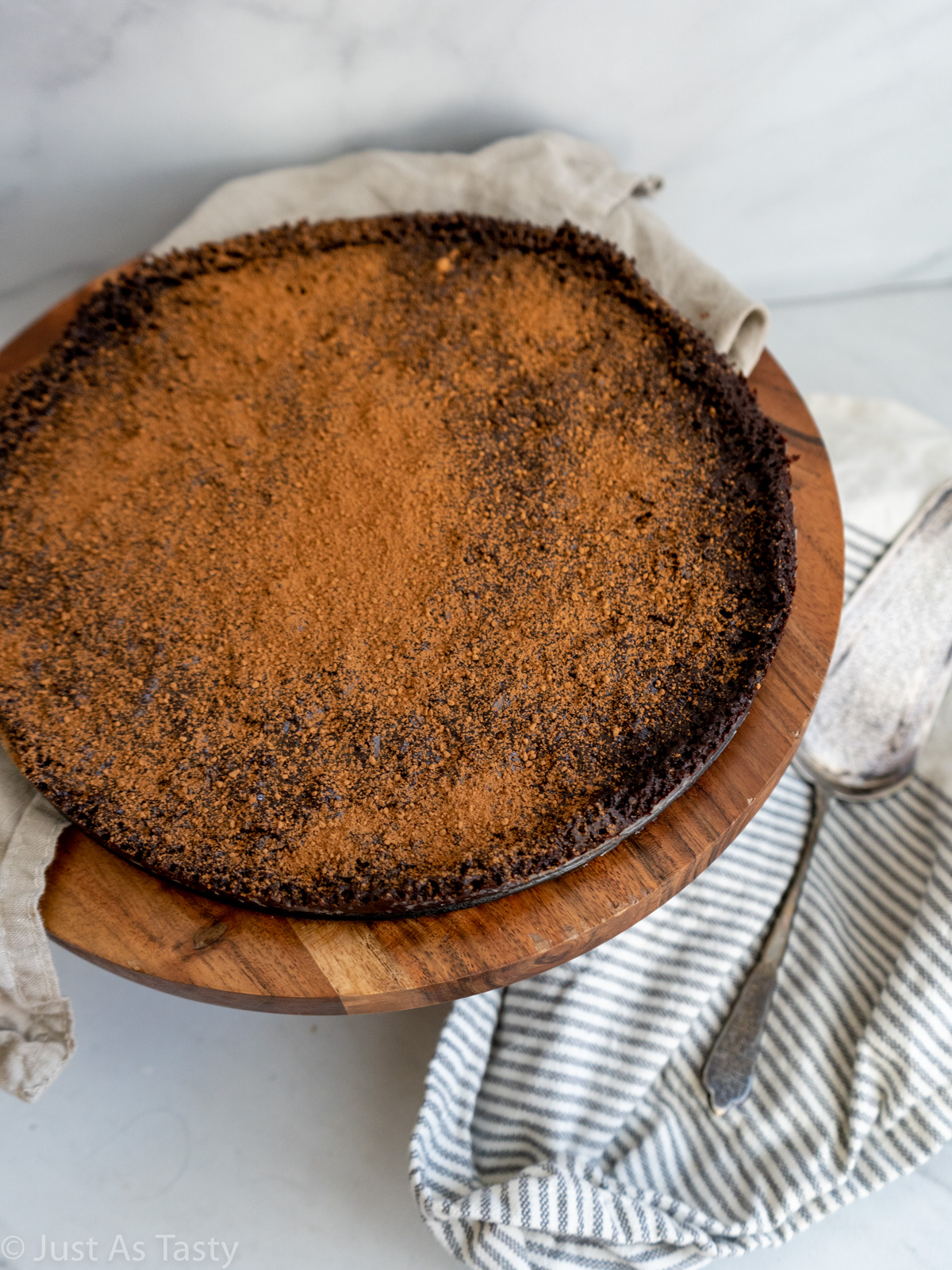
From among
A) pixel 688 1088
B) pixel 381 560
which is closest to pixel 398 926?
pixel 381 560

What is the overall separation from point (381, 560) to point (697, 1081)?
594mm

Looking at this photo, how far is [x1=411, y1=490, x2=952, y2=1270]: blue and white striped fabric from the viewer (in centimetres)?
83

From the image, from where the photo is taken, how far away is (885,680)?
3.58 feet

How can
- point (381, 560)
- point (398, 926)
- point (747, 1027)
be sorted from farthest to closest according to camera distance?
1. point (747, 1027)
2. point (381, 560)
3. point (398, 926)

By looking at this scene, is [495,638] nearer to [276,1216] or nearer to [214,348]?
[214,348]

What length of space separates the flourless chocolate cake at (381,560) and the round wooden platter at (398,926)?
32 millimetres

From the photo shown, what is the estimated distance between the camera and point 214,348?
3.20 ft

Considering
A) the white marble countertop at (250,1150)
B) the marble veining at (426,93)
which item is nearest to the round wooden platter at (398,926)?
the white marble countertop at (250,1150)

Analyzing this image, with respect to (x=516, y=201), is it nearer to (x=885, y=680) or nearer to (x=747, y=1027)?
(x=885, y=680)

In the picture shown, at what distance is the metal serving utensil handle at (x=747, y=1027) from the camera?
919 millimetres

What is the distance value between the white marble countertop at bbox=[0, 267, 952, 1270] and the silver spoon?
1.22ft

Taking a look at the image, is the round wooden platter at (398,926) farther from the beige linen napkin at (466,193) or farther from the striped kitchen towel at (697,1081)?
the beige linen napkin at (466,193)

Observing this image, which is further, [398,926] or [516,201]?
[516,201]

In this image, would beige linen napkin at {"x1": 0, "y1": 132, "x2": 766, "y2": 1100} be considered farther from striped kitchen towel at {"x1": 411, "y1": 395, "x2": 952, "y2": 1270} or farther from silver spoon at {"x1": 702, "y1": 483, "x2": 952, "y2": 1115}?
striped kitchen towel at {"x1": 411, "y1": 395, "x2": 952, "y2": 1270}
